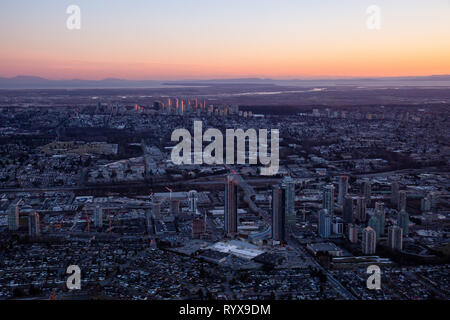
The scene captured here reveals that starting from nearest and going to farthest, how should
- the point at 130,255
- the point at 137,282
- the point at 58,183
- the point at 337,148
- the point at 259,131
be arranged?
the point at 137,282 → the point at 130,255 → the point at 58,183 → the point at 337,148 → the point at 259,131

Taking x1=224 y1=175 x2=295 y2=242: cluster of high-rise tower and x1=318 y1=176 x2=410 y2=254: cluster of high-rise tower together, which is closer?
x1=318 y1=176 x2=410 y2=254: cluster of high-rise tower

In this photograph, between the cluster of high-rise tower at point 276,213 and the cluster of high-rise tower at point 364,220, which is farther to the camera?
the cluster of high-rise tower at point 276,213

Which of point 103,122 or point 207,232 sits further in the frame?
point 103,122

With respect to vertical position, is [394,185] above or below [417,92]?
below

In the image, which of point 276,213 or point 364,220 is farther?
point 364,220

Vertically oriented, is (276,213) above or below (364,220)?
above

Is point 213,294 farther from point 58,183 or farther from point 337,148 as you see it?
point 337,148
